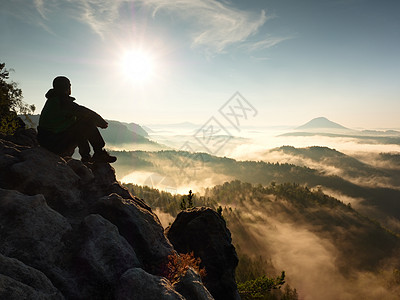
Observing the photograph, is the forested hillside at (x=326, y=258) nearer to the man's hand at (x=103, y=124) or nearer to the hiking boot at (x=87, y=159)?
the hiking boot at (x=87, y=159)

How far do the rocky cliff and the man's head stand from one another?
10.5ft

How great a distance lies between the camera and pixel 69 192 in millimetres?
10195

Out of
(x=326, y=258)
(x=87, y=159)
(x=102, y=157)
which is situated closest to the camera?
(x=102, y=157)

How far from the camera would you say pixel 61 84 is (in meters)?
10.4

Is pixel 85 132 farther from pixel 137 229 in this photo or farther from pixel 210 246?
pixel 210 246

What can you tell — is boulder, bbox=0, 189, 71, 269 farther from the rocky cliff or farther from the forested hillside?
the forested hillside

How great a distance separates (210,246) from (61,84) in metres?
12.7

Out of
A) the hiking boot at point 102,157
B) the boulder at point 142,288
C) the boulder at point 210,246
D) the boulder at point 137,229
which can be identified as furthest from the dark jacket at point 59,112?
the boulder at point 210,246

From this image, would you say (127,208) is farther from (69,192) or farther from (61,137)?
(61,137)

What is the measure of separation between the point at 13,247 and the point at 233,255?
41.9ft

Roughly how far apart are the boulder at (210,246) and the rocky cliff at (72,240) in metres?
4.35

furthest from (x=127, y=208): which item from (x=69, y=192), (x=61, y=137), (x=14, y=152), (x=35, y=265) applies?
(x=14, y=152)

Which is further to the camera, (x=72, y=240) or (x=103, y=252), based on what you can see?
(x=72, y=240)

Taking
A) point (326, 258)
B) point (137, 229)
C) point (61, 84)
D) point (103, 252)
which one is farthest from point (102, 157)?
point (326, 258)
